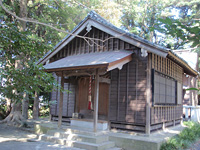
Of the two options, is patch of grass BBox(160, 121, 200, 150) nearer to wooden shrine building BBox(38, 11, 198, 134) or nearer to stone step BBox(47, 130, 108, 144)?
wooden shrine building BBox(38, 11, 198, 134)

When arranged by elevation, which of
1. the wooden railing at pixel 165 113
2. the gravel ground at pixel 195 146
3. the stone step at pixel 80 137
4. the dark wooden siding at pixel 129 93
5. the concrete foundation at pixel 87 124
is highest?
the dark wooden siding at pixel 129 93

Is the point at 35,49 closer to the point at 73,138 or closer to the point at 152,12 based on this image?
the point at 73,138

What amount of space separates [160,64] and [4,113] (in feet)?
40.4

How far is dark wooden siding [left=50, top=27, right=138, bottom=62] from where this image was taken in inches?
356

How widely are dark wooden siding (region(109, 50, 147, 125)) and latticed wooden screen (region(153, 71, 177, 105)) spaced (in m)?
0.74

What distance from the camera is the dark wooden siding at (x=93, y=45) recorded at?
904 centimetres

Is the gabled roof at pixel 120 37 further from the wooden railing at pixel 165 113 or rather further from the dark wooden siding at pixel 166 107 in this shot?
the wooden railing at pixel 165 113

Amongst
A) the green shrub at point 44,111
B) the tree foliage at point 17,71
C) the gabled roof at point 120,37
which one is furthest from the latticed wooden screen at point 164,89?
the green shrub at point 44,111

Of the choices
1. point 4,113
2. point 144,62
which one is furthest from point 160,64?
point 4,113

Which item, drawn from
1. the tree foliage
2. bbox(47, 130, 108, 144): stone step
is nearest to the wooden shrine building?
bbox(47, 130, 108, 144): stone step

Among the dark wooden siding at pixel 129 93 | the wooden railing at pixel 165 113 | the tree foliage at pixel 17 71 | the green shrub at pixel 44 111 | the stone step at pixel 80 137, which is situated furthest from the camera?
the green shrub at pixel 44 111

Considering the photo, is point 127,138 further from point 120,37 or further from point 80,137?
point 120,37

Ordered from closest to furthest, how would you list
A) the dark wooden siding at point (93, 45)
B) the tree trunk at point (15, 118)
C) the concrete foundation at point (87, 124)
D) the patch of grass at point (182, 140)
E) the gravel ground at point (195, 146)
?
the patch of grass at point (182, 140) → the gravel ground at point (195, 146) → the concrete foundation at point (87, 124) → the dark wooden siding at point (93, 45) → the tree trunk at point (15, 118)

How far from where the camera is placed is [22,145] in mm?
7469
